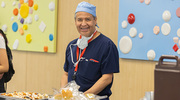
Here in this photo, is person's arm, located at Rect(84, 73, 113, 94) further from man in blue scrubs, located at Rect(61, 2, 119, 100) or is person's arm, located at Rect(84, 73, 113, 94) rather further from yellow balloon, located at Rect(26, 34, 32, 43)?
yellow balloon, located at Rect(26, 34, 32, 43)

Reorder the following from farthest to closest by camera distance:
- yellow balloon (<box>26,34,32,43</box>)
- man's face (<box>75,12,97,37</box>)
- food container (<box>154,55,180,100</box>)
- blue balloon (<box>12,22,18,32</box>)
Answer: blue balloon (<box>12,22,18,32</box>), yellow balloon (<box>26,34,32,43</box>), man's face (<box>75,12,97,37</box>), food container (<box>154,55,180,100</box>)

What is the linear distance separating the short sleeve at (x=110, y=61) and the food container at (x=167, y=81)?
102 cm

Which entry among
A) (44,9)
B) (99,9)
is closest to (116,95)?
(99,9)

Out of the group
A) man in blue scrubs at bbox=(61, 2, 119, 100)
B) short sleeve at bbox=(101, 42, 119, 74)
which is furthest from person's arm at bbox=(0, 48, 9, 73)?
short sleeve at bbox=(101, 42, 119, 74)

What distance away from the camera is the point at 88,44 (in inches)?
84.0

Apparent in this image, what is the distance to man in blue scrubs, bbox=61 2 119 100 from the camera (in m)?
2.04

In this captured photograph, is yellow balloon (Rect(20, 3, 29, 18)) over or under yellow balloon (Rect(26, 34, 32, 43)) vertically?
over

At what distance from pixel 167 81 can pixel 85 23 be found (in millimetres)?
1175

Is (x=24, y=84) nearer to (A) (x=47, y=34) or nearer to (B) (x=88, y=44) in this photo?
(A) (x=47, y=34)

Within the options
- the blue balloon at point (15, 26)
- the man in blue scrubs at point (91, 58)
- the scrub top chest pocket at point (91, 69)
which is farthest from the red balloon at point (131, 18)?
the blue balloon at point (15, 26)

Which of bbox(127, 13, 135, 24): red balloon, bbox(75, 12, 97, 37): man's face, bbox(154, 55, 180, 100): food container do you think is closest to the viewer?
bbox(154, 55, 180, 100): food container

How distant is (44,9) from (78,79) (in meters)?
2.44

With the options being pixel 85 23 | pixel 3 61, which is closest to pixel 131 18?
pixel 85 23

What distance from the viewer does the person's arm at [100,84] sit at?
196 cm
